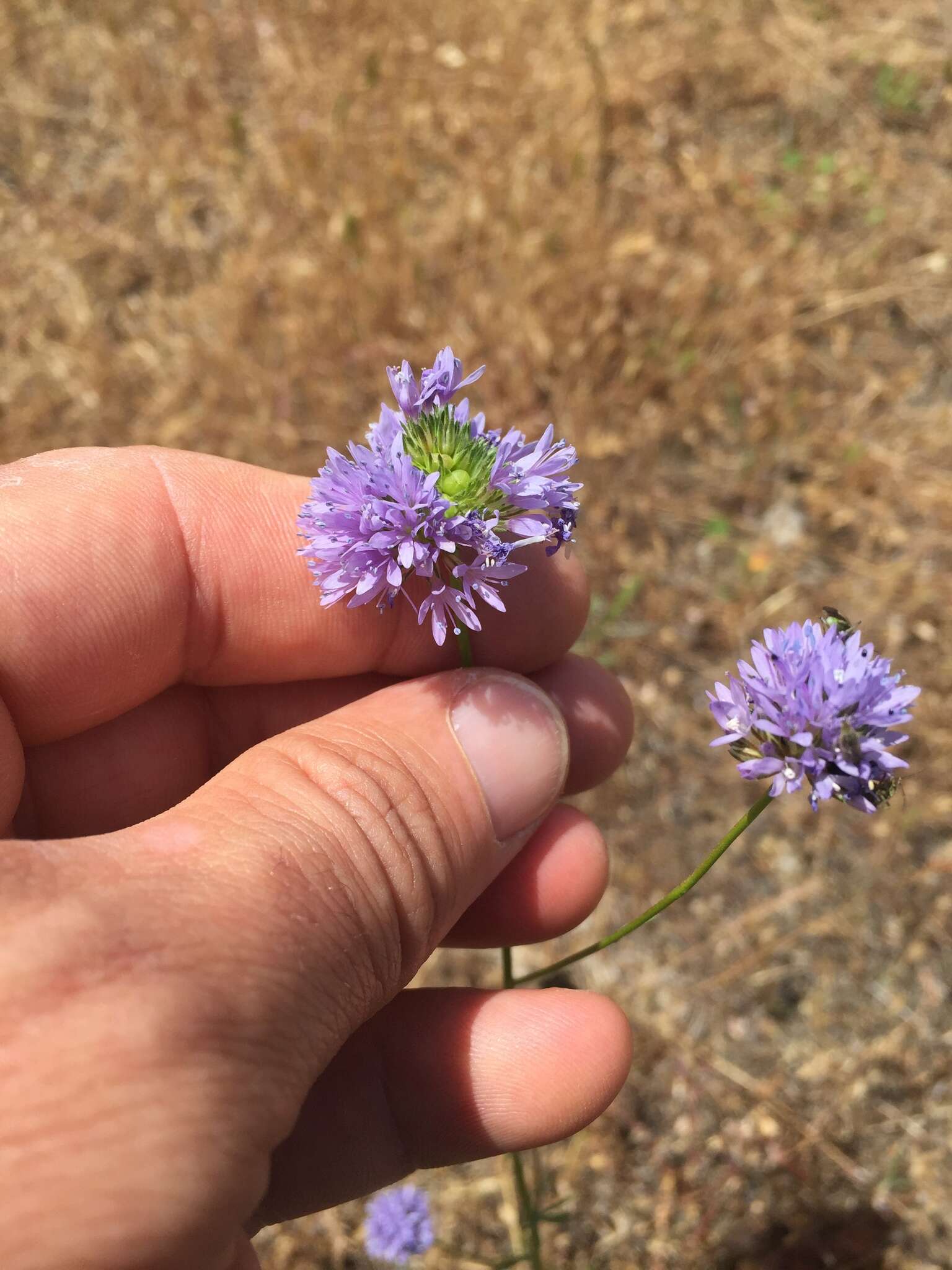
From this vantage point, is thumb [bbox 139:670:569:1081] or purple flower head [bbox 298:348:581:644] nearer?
thumb [bbox 139:670:569:1081]

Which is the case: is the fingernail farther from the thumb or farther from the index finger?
the index finger

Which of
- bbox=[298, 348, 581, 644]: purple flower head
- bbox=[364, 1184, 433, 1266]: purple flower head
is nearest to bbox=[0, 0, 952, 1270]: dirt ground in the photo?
bbox=[364, 1184, 433, 1266]: purple flower head

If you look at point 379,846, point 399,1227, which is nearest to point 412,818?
point 379,846

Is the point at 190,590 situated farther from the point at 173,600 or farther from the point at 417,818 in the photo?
the point at 417,818

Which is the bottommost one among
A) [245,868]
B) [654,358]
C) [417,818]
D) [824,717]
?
[417,818]

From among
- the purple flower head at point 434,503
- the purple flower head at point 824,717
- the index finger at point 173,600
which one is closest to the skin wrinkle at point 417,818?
the purple flower head at point 434,503

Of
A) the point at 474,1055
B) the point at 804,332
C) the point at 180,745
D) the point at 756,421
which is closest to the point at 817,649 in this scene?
the point at 474,1055
